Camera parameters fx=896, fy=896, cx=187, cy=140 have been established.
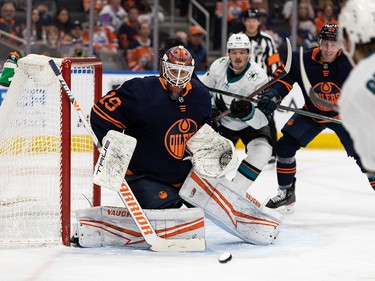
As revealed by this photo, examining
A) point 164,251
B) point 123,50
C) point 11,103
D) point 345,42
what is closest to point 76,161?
point 11,103

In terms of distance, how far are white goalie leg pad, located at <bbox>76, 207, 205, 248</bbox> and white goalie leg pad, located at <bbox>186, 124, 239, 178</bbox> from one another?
0.18 meters

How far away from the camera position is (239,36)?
15.1ft

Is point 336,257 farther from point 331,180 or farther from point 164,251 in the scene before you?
point 331,180

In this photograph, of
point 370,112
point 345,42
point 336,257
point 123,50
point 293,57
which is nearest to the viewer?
point 370,112

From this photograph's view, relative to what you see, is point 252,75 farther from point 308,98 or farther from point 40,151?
point 40,151

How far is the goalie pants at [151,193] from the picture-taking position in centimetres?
368

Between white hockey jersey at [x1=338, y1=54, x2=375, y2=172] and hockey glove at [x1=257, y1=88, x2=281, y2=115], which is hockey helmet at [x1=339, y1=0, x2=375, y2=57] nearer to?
white hockey jersey at [x1=338, y1=54, x2=375, y2=172]

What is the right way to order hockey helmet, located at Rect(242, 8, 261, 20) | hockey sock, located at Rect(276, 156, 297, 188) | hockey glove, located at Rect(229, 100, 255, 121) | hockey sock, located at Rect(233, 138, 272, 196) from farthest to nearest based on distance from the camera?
hockey helmet, located at Rect(242, 8, 261, 20), hockey sock, located at Rect(276, 156, 297, 188), hockey sock, located at Rect(233, 138, 272, 196), hockey glove, located at Rect(229, 100, 255, 121)

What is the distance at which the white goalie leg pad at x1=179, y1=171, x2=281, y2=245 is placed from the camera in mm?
3721

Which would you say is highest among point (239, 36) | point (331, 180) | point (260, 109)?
point (239, 36)

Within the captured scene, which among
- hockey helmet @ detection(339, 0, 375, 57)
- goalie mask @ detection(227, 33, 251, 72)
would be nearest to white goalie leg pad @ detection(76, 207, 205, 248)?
goalie mask @ detection(227, 33, 251, 72)

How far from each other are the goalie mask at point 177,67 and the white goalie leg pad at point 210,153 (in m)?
0.23

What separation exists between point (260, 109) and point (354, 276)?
126 centimetres

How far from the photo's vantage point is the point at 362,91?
1703 mm
